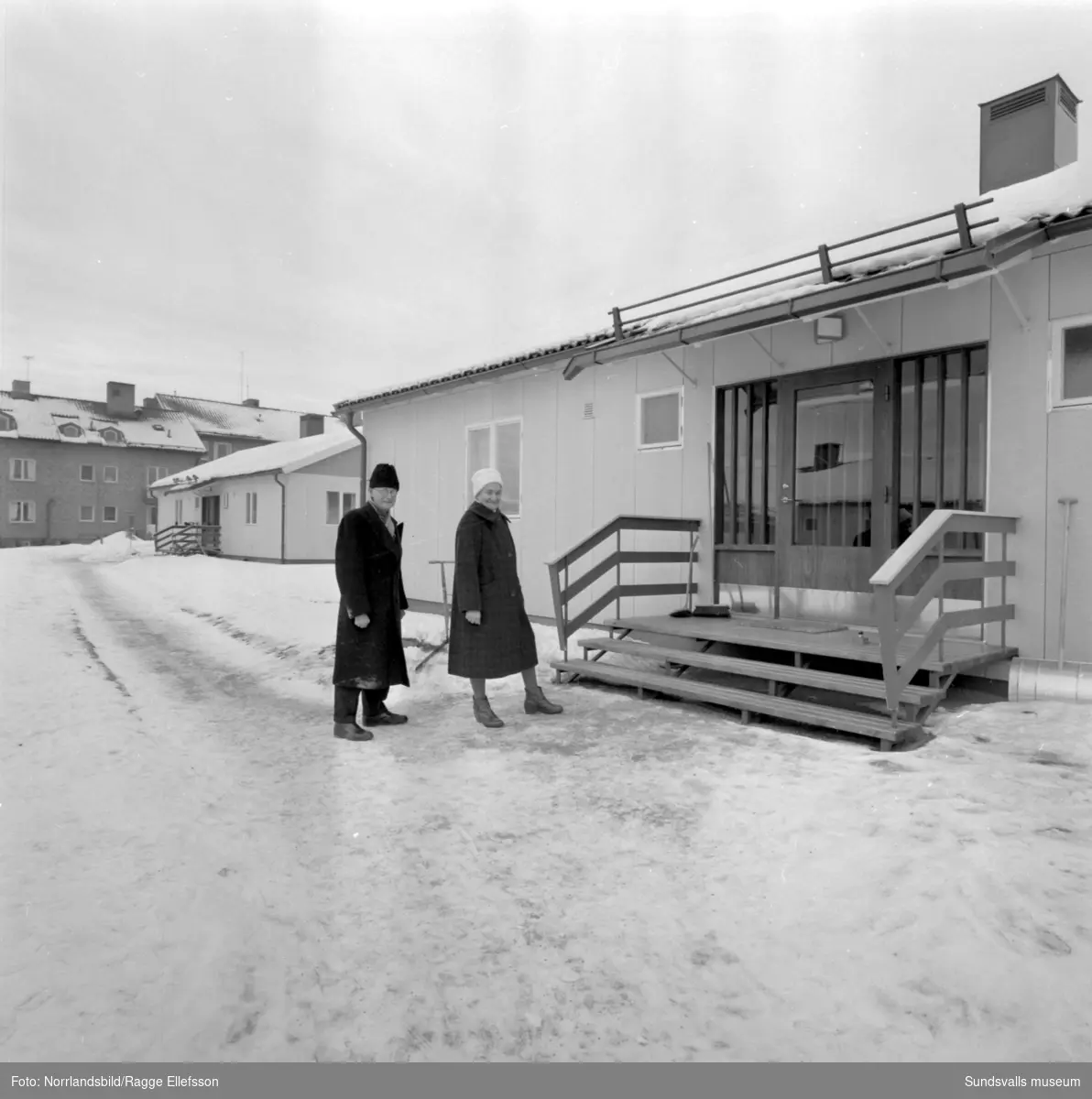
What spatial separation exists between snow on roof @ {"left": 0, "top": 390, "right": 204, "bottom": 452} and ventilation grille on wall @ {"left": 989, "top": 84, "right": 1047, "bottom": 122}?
42.5 m

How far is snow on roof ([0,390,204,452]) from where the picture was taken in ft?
133

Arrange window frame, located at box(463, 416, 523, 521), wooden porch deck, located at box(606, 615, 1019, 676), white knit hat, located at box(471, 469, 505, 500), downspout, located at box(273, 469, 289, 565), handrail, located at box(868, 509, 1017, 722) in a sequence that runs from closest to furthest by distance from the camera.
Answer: handrail, located at box(868, 509, 1017, 722) < wooden porch deck, located at box(606, 615, 1019, 676) < white knit hat, located at box(471, 469, 505, 500) < window frame, located at box(463, 416, 523, 521) < downspout, located at box(273, 469, 289, 565)

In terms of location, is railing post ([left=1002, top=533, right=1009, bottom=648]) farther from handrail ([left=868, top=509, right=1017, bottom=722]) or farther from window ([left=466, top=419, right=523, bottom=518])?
window ([left=466, top=419, right=523, bottom=518])

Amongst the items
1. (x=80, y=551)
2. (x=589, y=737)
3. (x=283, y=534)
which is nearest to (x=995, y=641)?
(x=589, y=737)

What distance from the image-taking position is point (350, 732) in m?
5.33

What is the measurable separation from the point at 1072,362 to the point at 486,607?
15.1 feet

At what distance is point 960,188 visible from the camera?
9.49m

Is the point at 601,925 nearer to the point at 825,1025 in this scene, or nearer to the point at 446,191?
Answer: the point at 825,1025

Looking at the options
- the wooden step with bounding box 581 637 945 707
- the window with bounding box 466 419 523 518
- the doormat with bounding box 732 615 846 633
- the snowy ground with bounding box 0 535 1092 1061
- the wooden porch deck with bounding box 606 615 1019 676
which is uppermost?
the window with bounding box 466 419 523 518

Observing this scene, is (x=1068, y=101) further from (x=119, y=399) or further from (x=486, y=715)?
(x=119, y=399)

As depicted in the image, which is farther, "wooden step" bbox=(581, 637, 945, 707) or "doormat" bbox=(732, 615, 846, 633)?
"doormat" bbox=(732, 615, 846, 633)

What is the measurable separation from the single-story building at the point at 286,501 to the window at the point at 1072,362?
2246 centimetres
